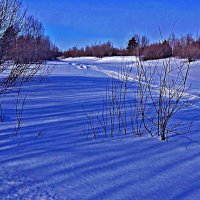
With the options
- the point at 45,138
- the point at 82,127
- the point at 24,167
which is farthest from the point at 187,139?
the point at 24,167

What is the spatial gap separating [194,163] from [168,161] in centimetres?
21

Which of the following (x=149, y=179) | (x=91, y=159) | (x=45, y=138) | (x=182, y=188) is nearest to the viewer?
(x=182, y=188)

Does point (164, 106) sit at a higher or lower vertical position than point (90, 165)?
higher

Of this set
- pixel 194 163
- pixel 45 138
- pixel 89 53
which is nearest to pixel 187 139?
pixel 194 163

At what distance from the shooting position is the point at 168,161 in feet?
8.66

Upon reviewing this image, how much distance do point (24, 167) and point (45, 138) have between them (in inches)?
31.0

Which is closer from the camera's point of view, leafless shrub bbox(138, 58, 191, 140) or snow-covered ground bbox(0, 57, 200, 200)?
snow-covered ground bbox(0, 57, 200, 200)

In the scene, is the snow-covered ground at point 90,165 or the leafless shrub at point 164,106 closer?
the snow-covered ground at point 90,165

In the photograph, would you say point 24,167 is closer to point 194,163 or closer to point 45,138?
point 45,138

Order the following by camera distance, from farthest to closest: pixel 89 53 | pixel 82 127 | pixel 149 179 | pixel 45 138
Result: 1. pixel 89 53
2. pixel 82 127
3. pixel 45 138
4. pixel 149 179

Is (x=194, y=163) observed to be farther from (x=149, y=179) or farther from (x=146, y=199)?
(x=146, y=199)

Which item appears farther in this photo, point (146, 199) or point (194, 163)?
point (194, 163)

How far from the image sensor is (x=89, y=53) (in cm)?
5166

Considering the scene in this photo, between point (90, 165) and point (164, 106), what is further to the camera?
point (164, 106)
